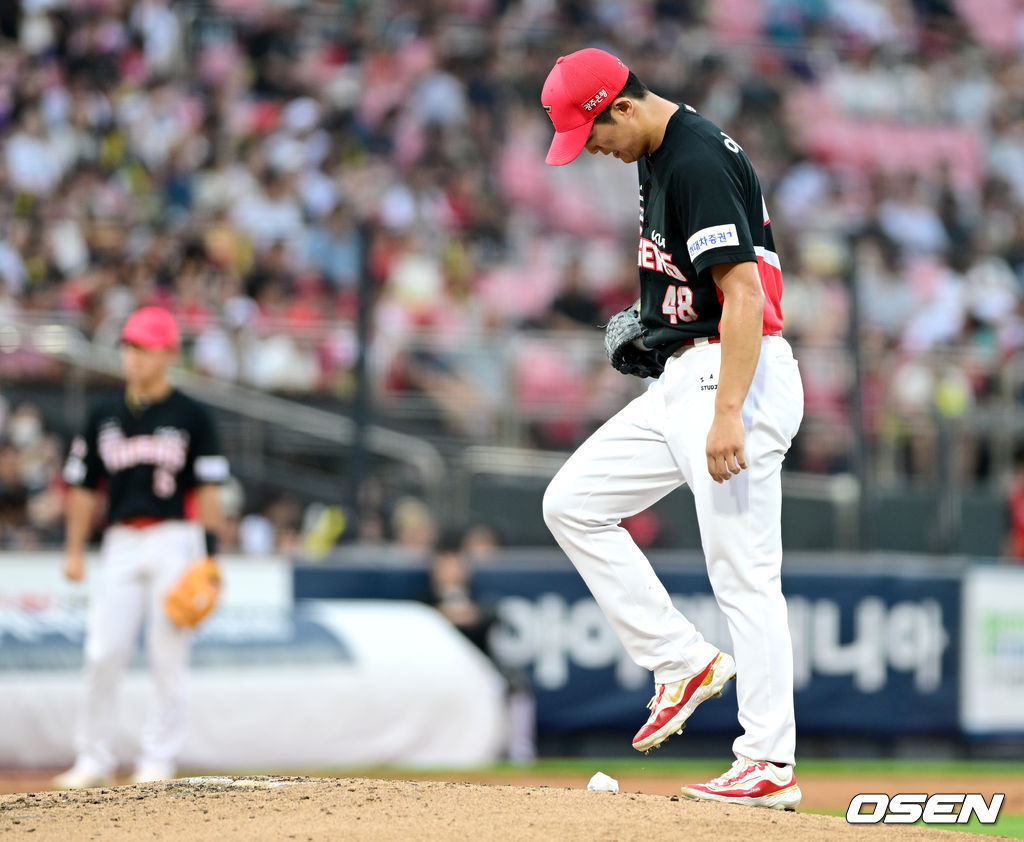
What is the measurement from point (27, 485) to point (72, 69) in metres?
6.42

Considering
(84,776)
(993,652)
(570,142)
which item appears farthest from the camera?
(993,652)

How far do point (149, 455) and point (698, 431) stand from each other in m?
4.42

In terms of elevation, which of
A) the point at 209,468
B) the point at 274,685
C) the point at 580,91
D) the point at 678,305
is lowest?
the point at 274,685

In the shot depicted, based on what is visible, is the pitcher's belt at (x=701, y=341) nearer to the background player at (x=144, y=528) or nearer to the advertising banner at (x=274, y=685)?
the background player at (x=144, y=528)

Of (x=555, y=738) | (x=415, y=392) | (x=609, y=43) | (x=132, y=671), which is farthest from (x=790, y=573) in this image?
(x=609, y=43)

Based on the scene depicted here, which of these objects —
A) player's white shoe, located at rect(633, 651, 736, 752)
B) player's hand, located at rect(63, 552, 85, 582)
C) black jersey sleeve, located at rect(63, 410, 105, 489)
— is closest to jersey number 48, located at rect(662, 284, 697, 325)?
player's white shoe, located at rect(633, 651, 736, 752)

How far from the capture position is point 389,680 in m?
10.0

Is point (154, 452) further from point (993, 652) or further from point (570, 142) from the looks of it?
point (993, 652)

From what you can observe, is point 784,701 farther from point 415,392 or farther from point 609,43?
point 609,43

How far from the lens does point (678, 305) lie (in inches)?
206

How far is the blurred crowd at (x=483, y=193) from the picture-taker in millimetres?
11289

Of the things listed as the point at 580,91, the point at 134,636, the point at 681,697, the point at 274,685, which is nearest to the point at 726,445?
the point at 681,697

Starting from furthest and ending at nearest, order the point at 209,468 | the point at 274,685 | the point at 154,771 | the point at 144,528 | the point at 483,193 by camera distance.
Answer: the point at 483,193
the point at 274,685
the point at 209,468
the point at 144,528
the point at 154,771

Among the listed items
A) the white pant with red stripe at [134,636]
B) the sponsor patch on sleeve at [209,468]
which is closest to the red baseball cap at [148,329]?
the sponsor patch on sleeve at [209,468]
